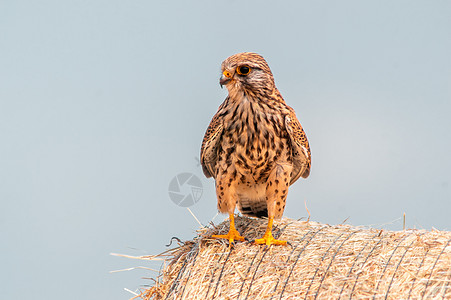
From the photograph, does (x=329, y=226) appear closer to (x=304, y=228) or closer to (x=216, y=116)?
(x=304, y=228)

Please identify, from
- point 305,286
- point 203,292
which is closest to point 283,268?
point 305,286

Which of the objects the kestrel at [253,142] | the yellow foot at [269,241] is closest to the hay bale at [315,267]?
the yellow foot at [269,241]

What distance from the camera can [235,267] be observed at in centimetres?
557

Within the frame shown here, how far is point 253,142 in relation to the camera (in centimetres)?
559

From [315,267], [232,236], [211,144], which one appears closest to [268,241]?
[232,236]

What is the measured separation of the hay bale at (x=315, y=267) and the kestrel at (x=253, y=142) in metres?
0.21

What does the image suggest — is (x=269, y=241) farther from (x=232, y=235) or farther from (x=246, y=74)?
(x=246, y=74)

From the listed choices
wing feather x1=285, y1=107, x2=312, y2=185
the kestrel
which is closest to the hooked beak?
the kestrel

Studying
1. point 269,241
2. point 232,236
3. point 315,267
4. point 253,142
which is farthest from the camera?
point 232,236

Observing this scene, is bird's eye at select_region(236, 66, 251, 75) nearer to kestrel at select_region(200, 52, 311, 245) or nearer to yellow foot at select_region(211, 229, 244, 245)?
kestrel at select_region(200, 52, 311, 245)

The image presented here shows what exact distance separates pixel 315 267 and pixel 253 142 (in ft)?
3.88

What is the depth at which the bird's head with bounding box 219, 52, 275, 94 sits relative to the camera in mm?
5352

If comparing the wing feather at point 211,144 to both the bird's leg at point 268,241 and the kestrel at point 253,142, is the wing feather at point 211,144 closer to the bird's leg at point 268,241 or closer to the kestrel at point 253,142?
the kestrel at point 253,142

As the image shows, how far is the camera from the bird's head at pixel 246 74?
17.6 ft
